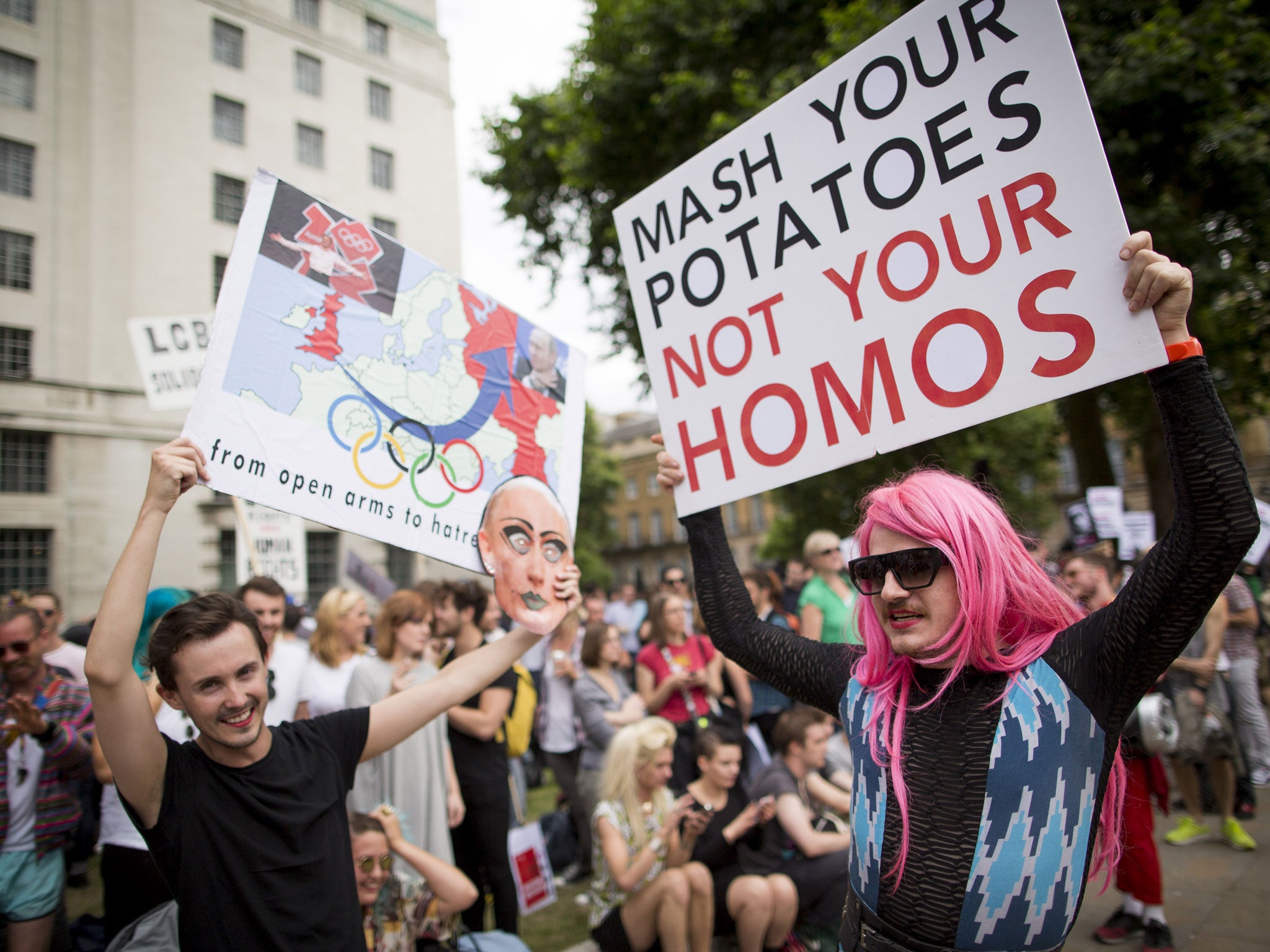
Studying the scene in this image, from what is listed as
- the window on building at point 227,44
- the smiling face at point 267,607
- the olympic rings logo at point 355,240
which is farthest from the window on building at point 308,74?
the olympic rings logo at point 355,240

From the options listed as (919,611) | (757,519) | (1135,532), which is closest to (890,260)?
Result: (919,611)

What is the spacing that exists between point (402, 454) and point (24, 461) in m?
22.0

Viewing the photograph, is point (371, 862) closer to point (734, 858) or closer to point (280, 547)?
point (734, 858)

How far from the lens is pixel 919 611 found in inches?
62.4

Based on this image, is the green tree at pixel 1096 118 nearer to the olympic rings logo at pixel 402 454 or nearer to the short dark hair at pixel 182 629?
the olympic rings logo at pixel 402 454

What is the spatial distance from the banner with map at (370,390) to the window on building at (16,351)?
21.6 m

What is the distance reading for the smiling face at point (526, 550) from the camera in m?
2.42

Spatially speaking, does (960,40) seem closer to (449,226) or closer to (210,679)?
(210,679)

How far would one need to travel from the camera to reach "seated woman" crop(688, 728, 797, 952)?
12.6 ft

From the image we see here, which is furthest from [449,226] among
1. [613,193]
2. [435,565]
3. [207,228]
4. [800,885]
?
[800,885]

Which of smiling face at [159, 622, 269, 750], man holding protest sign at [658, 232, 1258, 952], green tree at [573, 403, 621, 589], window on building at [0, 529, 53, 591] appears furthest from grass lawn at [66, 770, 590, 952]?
green tree at [573, 403, 621, 589]

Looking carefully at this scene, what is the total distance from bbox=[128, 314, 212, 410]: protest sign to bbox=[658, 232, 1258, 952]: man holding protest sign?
20.2 ft

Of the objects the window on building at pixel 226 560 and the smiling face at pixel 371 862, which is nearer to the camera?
the smiling face at pixel 371 862

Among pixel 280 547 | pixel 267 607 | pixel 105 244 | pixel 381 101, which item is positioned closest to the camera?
pixel 267 607
